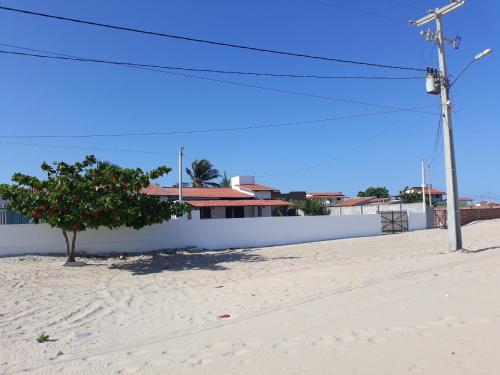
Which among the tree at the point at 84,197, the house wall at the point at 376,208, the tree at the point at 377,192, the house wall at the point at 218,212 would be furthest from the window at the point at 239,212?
the tree at the point at 377,192

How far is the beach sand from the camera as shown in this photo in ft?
18.1

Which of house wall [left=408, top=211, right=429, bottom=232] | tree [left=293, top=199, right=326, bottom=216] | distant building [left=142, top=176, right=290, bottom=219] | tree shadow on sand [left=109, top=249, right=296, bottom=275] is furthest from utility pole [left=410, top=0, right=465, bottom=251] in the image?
distant building [left=142, top=176, right=290, bottom=219]

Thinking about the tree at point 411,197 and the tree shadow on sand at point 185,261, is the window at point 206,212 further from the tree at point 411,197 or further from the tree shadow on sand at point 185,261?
the tree at point 411,197

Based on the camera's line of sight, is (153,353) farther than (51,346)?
No

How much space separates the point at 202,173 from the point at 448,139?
135 feet

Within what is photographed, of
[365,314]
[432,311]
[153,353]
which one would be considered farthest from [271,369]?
[432,311]

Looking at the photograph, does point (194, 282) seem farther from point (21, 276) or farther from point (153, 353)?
point (153, 353)

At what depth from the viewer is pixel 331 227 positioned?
27.9m

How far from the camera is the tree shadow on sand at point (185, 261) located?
16000mm

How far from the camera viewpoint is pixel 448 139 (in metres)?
18.6

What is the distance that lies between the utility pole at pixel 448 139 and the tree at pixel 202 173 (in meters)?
40.5

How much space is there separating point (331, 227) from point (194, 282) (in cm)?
1635

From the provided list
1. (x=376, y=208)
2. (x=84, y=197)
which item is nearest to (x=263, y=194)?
(x=376, y=208)

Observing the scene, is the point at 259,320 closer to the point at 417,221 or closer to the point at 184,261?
the point at 184,261
